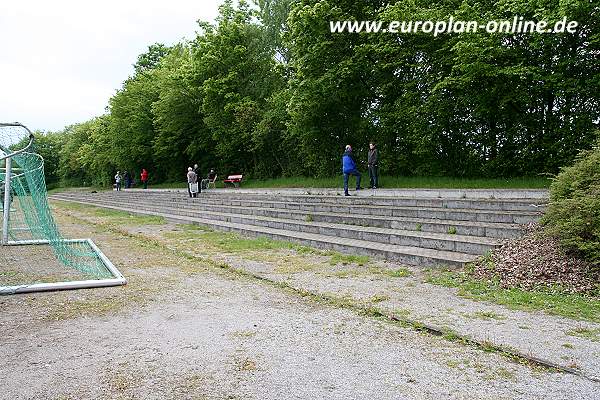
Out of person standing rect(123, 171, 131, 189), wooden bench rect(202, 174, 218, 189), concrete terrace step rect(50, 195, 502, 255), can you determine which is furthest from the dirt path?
person standing rect(123, 171, 131, 189)

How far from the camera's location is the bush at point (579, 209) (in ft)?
19.9

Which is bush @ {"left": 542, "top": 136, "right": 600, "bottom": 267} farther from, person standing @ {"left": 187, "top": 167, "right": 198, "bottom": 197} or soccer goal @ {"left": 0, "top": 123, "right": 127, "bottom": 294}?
person standing @ {"left": 187, "top": 167, "right": 198, "bottom": 197}

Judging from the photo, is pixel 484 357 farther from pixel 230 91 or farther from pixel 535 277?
pixel 230 91

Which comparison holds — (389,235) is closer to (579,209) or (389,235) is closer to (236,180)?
(579,209)

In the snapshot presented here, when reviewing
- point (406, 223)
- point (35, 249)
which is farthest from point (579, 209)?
point (35, 249)

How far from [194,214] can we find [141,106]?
82.2ft

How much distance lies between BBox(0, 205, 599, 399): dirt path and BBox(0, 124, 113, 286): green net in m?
1.88

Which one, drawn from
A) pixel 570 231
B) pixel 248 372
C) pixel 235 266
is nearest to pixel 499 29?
pixel 570 231

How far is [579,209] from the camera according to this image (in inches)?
249

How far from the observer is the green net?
7707 millimetres

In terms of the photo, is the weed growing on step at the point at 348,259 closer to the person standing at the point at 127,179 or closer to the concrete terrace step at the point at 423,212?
the concrete terrace step at the point at 423,212

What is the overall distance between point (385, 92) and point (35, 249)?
1481 cm

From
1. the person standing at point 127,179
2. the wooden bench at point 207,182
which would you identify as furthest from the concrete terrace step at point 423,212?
the person standing at point 127,179

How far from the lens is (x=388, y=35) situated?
1917 cm
